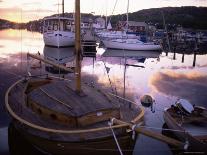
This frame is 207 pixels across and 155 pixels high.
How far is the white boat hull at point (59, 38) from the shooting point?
5575cm

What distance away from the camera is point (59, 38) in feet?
185

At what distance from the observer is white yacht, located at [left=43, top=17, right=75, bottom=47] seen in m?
56.2

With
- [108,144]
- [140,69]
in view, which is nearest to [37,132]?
[108,144]

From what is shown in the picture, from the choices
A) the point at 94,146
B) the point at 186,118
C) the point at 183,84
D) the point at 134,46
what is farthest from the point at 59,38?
the point at 94,146

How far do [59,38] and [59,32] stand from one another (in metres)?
1.48

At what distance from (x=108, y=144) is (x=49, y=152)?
282 centimetres

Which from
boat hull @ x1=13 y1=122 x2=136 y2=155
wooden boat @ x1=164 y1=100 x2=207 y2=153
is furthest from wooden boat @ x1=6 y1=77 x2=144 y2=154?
wooden boat @ x1=164 y1=100 x2=207 y2=153

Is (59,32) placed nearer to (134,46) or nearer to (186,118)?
(134,46)

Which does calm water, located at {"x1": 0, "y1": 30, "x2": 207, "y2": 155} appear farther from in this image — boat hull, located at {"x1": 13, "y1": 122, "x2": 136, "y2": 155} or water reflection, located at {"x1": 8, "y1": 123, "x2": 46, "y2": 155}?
boat hull, located at {"x1": 13, "y1": 122, "x2": 136, "y2": 155}

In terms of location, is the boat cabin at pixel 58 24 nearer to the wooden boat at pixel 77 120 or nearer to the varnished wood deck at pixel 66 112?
the varnished wood deck at pixel 66 112

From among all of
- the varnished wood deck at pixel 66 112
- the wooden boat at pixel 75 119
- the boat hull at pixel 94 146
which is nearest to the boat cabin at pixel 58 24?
the varnished wood deck at pixel 66 112

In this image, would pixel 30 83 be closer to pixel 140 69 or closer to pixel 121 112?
pixel 121 112

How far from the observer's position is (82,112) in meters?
12.6

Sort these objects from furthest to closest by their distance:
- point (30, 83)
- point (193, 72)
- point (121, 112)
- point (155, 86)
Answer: point (193, 72) → point (155, 86) → point (30, 83) → point (121, 112)
